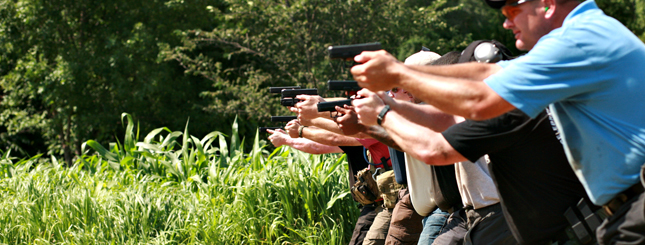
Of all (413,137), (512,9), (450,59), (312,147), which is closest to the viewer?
(512,9)

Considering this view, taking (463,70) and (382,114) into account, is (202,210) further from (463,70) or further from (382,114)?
(463,70)

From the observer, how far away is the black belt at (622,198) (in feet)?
6.42

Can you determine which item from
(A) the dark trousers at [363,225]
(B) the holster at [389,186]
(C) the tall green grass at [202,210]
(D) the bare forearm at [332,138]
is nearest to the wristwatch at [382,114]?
(B) the holster at [389,186]

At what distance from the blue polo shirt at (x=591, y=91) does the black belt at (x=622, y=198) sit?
0.06ft

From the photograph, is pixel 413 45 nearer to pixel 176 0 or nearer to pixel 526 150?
pixel 176 0

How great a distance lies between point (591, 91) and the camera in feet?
6.30

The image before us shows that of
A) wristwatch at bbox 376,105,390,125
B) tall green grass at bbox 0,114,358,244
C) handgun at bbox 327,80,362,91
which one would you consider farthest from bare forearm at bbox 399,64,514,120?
tall green grass at bbox 0,114,358,244

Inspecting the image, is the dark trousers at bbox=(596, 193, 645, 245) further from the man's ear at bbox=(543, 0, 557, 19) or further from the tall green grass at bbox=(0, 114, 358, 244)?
the tall green grass at bbox=(0, 114, 358, 244)

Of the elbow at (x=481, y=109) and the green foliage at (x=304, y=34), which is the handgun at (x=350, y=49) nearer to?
the elbow at (x=481, y=109)

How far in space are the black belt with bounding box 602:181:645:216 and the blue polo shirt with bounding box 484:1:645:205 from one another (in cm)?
2

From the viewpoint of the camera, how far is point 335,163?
584 centimetres

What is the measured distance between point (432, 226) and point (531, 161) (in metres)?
1.36

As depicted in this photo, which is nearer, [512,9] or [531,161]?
[512,9]

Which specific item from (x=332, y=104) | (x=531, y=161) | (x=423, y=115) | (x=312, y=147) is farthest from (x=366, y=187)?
(x=531, y=161)
